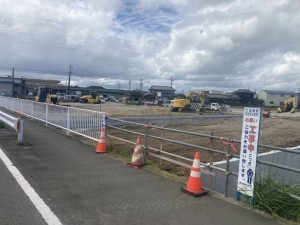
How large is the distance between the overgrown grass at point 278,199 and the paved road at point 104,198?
0.96ft

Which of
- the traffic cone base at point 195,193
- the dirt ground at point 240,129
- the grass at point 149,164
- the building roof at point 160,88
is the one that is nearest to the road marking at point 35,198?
the traffic cone base at point 195,193

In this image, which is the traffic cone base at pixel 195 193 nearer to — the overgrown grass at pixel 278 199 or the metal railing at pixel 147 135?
the metal railing at pixel 147 135

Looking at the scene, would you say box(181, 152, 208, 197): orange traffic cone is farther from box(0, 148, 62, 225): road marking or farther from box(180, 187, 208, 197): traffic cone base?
box(0, 148, 62, 225): road marking

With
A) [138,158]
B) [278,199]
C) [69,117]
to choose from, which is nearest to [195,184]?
[278,199]

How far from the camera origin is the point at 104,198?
248 inches

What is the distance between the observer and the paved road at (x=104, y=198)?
5.29 metres

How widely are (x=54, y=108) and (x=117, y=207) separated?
12791 mm

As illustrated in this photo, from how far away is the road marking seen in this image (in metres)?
5.11

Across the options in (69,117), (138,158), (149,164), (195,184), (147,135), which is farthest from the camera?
(69,117)

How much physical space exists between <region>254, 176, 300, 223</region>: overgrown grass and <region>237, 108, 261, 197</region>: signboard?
190 millimetres

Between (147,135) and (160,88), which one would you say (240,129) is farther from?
(160,88)

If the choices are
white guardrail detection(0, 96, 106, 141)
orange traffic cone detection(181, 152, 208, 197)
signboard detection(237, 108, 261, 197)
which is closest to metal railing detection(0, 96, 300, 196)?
white guardrail detection(0, 96, 106, 141)

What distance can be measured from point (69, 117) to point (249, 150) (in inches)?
421

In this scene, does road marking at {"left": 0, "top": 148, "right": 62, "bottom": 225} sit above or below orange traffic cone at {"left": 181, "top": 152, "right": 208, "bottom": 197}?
below
